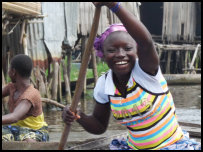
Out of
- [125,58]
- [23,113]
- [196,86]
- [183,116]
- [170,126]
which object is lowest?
[196,86]

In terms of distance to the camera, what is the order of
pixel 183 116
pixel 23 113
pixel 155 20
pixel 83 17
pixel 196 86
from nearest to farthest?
pixel 23 113, pixel 183 116, pixel 83 17, pixel 196 86, pixel 155 20

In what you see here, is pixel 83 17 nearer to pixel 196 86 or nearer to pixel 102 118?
pixel 196 86

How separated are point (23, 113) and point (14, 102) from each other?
10.1 inches

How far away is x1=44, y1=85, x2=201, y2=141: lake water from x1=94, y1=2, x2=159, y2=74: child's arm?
2872 millimetres

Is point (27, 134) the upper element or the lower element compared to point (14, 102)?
lower

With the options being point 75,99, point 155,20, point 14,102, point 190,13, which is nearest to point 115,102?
point 75,99

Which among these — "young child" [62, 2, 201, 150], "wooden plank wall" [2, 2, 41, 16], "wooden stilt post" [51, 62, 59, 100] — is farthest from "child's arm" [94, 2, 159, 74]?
"wooden stilt post" [51, 62, 59, 100]

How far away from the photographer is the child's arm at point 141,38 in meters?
2.05

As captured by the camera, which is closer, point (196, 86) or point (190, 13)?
point (196, 86)

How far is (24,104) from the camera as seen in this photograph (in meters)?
3.48

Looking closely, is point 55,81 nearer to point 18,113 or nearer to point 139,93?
point 18,113

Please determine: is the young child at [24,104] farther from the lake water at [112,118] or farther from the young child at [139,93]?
the lake water at [112,118]

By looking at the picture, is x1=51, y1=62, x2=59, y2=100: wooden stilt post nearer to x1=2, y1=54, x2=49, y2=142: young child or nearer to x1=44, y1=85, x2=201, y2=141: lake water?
x1=44, y1=85, x2=201, y2=141: lake water

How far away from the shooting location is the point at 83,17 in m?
9.70
